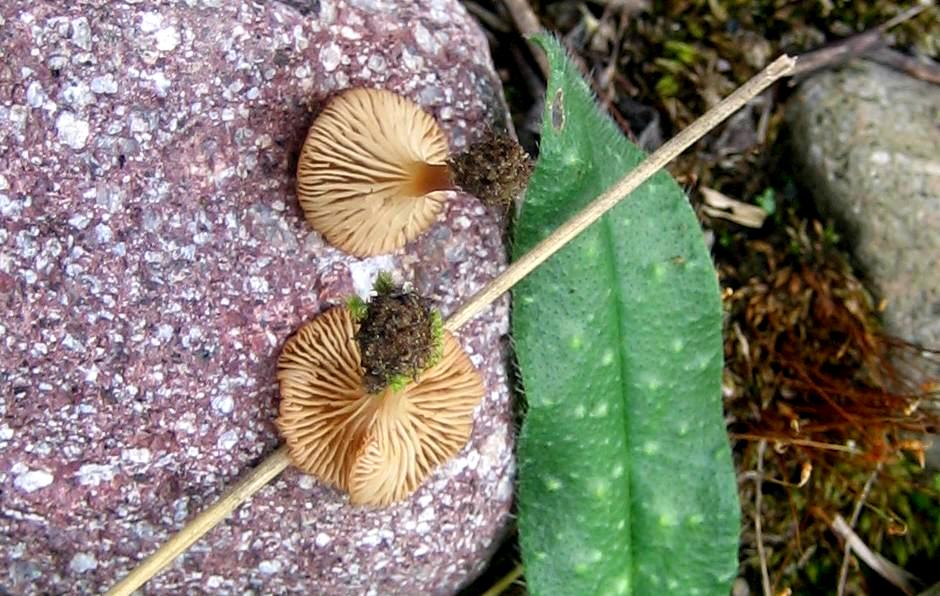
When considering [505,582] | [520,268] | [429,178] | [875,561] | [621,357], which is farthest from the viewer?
[875,561]

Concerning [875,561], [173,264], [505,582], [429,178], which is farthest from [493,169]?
[875,561]

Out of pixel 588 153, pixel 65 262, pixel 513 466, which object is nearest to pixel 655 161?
pixel 588 153

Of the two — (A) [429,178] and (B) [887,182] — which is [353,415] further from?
(B) [887,182]

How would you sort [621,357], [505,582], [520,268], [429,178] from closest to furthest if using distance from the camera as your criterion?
[429,178]
[520,268]
[621,357]
[505,582]

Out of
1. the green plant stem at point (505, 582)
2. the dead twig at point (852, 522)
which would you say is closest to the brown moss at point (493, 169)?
the green plant stem at point (505, 582)

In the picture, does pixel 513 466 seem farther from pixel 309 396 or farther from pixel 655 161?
pixel 655 161

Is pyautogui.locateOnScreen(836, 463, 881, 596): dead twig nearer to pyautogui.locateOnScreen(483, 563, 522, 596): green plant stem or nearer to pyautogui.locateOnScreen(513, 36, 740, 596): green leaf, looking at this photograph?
pyautogui.locateOnScreen(513, 36, 740, 596): green leaf

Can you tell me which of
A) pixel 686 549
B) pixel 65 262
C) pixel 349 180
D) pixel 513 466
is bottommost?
pixel 686 549
